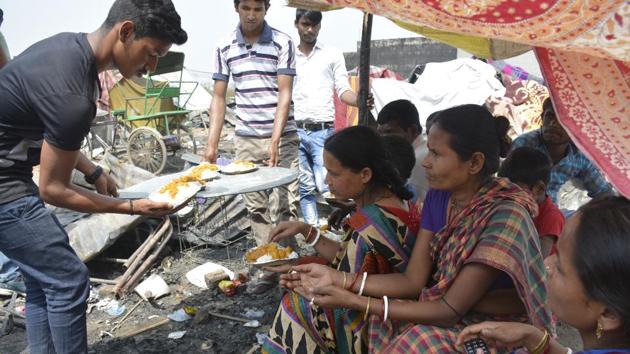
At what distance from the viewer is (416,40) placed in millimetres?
11852

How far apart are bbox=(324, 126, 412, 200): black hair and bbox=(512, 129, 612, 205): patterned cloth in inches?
59.0

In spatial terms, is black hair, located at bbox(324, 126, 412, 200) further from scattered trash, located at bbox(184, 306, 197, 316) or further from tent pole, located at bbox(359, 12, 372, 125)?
scattered trash, located at bbox(184, 306, 197, 316)

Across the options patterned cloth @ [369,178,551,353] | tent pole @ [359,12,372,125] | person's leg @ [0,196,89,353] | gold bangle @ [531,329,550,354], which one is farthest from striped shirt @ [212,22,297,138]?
gold bangle @ [531,329,550,354]

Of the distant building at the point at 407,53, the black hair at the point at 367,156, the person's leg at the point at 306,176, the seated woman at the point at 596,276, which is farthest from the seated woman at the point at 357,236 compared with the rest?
the distant building at the point at 407,53

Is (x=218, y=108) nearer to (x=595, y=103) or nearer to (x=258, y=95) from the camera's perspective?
(x=258, y=95)

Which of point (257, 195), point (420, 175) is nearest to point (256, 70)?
point (257, 195)

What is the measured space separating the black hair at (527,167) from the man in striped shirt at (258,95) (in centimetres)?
181

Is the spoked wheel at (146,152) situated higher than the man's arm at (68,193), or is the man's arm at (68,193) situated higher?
the man's arm at (68,193)

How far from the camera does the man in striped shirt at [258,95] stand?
3973 mm

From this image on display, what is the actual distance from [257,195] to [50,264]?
6.62 ft

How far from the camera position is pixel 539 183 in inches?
105

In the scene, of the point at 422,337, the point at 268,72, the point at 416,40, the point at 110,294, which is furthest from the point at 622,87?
the point at 416,40

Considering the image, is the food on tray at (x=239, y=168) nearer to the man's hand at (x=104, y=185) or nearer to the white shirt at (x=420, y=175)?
the man's hand at (x=104, y=185)

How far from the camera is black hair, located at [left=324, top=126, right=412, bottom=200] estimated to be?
2236mm
